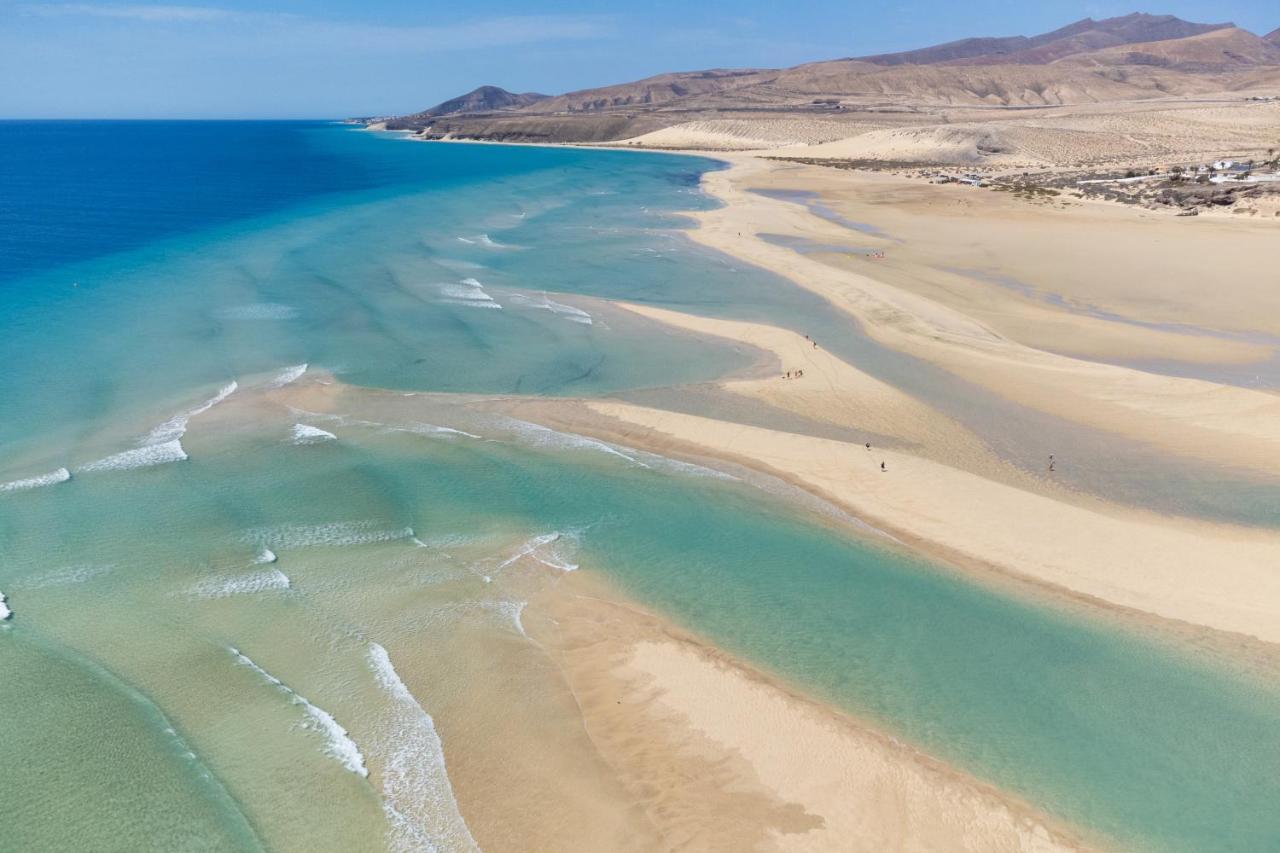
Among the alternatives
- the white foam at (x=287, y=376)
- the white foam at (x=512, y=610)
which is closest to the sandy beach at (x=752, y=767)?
the white foam at (x=512, y=610)

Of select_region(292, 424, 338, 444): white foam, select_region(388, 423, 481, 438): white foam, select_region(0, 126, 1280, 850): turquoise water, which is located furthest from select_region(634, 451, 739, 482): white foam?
select_region(292, 424, 338, 444): white foam

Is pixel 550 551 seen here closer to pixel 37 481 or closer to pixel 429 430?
pixel 429 430

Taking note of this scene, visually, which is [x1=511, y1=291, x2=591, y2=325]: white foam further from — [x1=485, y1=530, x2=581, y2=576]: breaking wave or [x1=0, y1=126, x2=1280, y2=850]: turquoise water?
[x1=485, y1=530, x2=581, y2=576]: breaking wave

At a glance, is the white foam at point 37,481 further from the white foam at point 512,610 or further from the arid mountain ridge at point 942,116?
the arid mountain ridge at point 942,116

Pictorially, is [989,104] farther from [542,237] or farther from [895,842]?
[895,842]

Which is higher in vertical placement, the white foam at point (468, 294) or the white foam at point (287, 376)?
the white foam at point (468, 294)

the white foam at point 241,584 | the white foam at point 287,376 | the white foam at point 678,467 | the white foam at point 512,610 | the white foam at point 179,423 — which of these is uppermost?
the white foam at point 287,376

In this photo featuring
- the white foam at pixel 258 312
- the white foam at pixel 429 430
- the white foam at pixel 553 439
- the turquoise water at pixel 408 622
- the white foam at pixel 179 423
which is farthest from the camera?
the white foam at pixel 258 312
